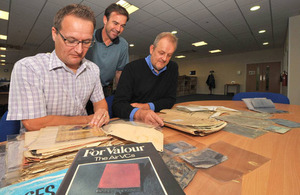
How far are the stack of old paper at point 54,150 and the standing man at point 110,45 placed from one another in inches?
51.5

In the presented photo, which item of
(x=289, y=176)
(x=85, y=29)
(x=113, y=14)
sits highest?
(x=113, y=14)

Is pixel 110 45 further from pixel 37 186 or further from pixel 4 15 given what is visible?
pixel 4 15

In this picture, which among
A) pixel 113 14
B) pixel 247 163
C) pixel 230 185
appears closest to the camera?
pixel 230 185

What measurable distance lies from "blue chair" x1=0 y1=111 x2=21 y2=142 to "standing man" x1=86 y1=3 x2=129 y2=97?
107 cm

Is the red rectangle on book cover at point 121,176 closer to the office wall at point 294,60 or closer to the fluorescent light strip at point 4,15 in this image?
the office wall at point 294,60

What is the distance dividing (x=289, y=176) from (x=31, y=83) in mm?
Result: 1169

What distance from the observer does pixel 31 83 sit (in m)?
0.85

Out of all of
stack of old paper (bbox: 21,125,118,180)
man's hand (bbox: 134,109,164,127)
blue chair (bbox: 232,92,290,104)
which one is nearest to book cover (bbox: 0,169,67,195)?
stack of old paper (bbox: 21,125,118,180)

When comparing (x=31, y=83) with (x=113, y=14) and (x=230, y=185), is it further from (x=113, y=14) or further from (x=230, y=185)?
(x=113, y=14)

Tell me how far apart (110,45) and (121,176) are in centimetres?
178

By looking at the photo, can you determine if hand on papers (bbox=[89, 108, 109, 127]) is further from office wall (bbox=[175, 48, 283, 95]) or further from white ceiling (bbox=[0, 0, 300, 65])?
office wall (bbox=[175, 48, 283, 95])

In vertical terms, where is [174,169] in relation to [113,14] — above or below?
below

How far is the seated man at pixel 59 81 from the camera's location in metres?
0.81

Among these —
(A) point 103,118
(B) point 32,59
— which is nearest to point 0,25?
(B) point 32,59
